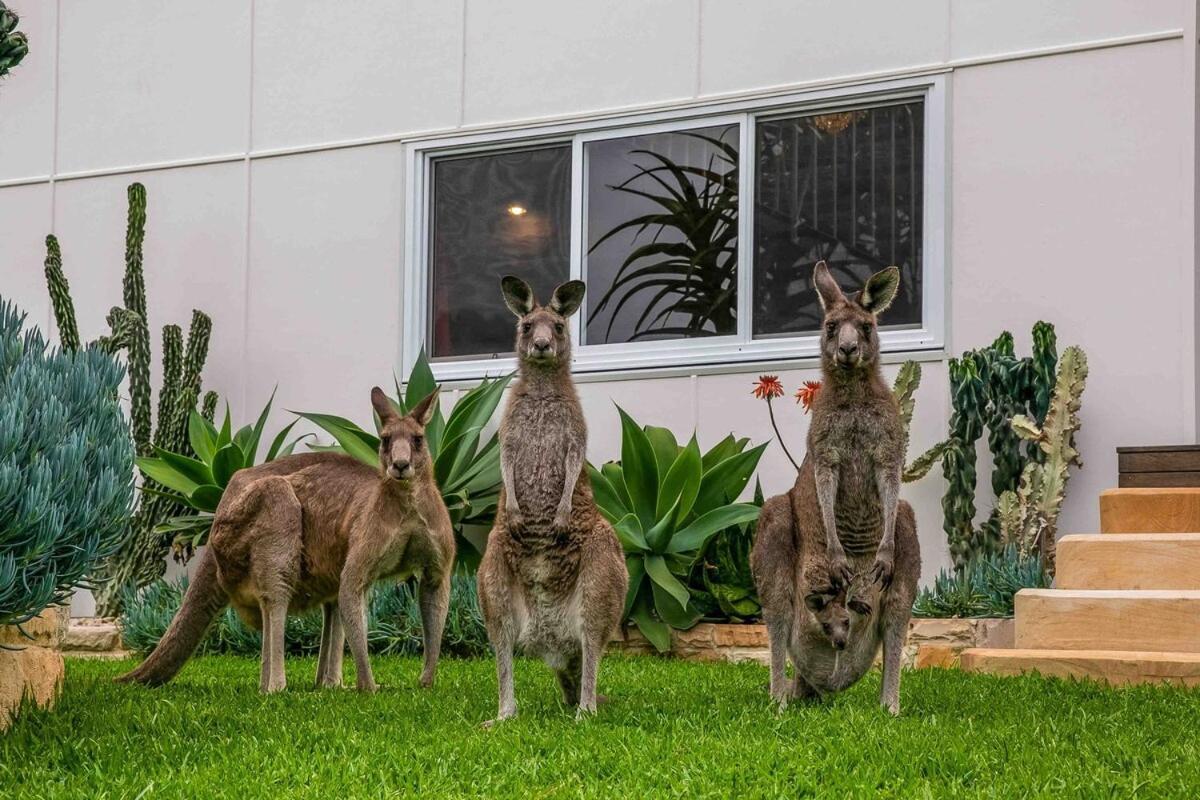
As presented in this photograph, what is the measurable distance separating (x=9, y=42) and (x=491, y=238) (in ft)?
22.4

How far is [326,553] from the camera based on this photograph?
7.77 meters

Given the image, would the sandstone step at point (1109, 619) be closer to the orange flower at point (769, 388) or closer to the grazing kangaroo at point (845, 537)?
the grazing kangaroo at point (845, 537)

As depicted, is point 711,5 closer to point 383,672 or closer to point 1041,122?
point 1041,122

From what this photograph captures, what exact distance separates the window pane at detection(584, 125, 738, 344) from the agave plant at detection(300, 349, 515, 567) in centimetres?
126

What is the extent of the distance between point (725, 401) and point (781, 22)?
9.42 feet

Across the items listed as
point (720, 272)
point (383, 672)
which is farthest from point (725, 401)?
point (383, 672)

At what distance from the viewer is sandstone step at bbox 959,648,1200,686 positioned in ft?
25.8

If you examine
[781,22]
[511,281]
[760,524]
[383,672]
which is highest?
[781,22]

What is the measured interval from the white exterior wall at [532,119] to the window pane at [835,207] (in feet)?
1.08

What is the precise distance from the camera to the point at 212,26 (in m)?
13.7

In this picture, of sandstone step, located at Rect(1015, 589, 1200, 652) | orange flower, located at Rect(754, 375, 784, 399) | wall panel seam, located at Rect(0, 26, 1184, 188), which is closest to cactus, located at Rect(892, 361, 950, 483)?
orange flower, located at Rect(754, 375, 784, 399)

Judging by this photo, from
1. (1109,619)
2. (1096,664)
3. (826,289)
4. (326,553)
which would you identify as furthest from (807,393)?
(326,553)

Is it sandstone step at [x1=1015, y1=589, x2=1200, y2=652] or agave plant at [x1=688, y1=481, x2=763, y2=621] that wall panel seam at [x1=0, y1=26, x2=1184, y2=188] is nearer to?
agave plant at [x1=688, y1=481, x2=763, y2=621]

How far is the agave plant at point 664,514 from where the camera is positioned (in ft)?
32.7
